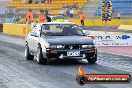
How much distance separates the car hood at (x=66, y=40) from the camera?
45.9ft

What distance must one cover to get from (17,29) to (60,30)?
2477 cm

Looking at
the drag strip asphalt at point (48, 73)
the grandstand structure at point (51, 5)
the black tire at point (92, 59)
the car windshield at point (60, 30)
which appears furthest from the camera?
the grandstand structure at point (51, 5)

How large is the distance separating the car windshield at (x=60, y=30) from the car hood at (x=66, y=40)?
0.46 metres

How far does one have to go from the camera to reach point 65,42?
13984mm

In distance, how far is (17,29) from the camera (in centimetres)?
3959

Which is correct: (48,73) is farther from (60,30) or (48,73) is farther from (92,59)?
(60,30)

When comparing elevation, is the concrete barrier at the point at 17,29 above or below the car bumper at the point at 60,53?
below

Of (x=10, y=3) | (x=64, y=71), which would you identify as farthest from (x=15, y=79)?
(x=10, y=3)

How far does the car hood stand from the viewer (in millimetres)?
13992

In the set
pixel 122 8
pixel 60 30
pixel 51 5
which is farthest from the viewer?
pixel 51 5

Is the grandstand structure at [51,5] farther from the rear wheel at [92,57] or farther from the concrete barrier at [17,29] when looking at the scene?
the rear wheel at [92,57]

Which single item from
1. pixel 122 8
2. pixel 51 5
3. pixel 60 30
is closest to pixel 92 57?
pixel 60 30

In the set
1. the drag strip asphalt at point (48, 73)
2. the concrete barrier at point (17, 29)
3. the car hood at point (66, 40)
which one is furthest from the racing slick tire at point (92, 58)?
the concrete barrier at point (17, 29)

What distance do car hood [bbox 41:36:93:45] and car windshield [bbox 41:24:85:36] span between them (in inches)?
18.3
